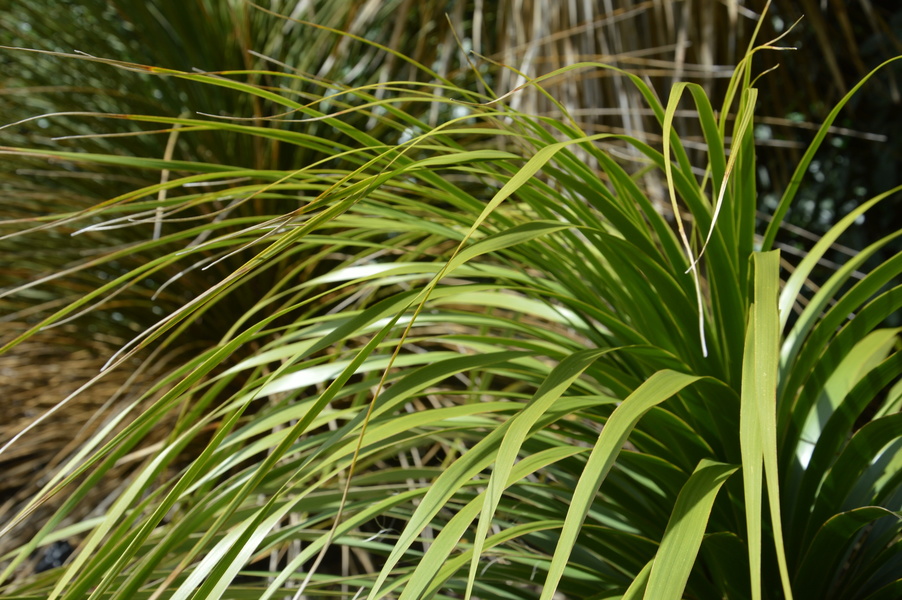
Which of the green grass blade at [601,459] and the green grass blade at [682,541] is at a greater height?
the green grass blade at [601,459]

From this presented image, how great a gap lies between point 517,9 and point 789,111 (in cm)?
79

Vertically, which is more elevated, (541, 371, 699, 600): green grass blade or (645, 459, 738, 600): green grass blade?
(541, 371, 699, 600): green grass blade

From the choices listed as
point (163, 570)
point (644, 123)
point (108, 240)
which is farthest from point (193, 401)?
point (644, 123)

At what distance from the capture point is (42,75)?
1.82 meters

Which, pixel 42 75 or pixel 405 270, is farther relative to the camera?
pixel 42 75

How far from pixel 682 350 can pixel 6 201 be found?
1.38 meters

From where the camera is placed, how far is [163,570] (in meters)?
0.62

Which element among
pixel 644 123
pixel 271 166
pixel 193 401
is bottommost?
pixel 193 401

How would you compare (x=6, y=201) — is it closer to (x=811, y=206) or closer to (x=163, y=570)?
(x=163, y=570)

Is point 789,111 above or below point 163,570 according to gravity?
above

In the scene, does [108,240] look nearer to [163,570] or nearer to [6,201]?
[6,201]

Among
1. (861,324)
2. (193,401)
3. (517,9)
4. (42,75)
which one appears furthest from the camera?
(42,75)

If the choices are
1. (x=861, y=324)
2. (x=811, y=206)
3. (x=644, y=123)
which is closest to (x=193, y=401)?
(x=644, y=123)

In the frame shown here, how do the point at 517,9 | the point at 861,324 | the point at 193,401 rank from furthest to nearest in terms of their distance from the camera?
the point at 517,9, the point at 193,401, the point at 861,324
